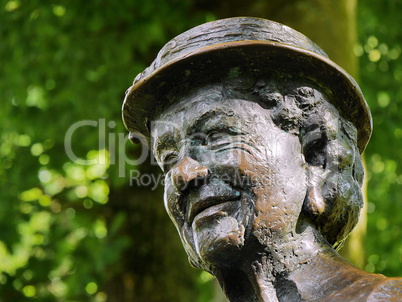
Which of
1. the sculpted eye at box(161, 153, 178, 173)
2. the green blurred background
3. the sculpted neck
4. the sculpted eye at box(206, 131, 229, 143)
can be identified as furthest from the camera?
the green blurred background

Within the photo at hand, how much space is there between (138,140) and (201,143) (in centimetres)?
65

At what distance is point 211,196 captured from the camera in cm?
277

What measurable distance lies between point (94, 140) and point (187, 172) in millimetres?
4011

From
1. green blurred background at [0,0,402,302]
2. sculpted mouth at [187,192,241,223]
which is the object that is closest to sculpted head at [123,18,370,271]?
sculpted mouth at [187,192,241,223]

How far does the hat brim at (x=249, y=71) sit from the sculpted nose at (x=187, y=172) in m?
0.35

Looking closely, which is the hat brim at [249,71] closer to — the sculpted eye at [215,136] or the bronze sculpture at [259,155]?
the bronze sculpture at [259,155]

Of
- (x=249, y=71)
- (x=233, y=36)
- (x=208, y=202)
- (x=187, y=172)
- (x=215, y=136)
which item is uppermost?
(x=233, y=36)

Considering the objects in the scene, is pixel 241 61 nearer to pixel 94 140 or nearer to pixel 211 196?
pixel 211 196

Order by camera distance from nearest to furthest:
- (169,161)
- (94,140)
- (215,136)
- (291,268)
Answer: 1. (291,268)
2. (215,136)
3. (169,161)
4. (94,140)

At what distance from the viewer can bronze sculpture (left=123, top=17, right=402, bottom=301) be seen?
272 cm

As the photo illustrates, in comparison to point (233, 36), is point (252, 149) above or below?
below

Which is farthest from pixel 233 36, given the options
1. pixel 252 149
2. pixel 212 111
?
pixel 252 149

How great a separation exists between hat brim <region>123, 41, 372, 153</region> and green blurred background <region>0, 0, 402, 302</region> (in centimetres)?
293

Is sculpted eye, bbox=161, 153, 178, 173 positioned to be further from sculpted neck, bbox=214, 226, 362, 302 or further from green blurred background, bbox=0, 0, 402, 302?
green blurred background, bbox=0, 0, 402, 302
